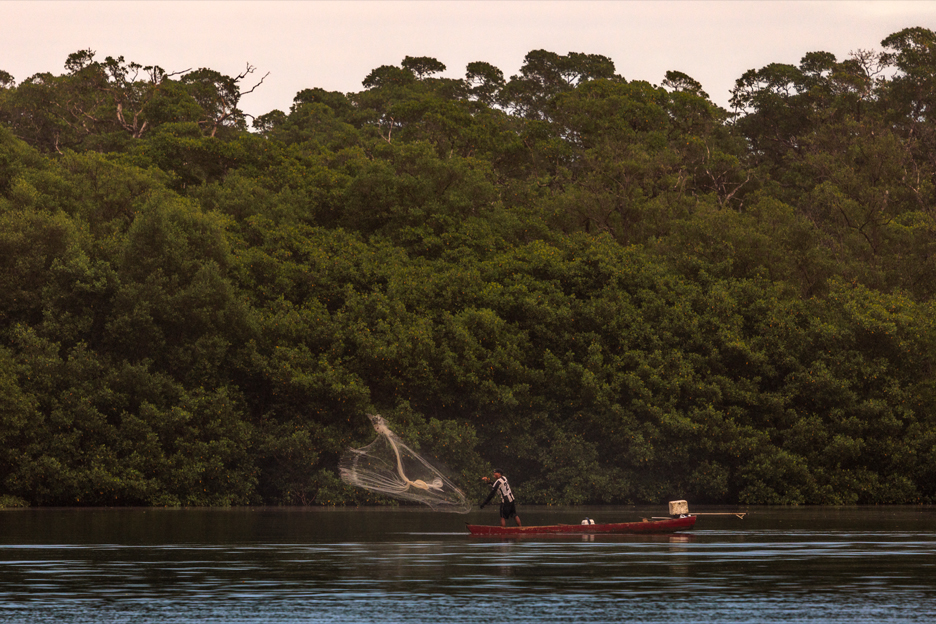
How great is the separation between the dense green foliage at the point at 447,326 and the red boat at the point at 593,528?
26168mm

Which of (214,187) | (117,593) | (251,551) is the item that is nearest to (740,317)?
(214,187)

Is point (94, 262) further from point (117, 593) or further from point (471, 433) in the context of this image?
point (117, 593)

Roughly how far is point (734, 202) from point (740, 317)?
88.6 ft

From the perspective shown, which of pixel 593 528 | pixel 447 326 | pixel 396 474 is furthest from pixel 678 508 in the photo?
pixel 447 326

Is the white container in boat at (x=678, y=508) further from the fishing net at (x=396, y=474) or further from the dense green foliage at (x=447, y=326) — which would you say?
the dense green foliage at (x=447, y=326)

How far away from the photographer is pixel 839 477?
215ft

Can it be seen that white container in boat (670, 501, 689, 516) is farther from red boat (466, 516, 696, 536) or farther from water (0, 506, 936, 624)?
water (0, 506, 936, 624)

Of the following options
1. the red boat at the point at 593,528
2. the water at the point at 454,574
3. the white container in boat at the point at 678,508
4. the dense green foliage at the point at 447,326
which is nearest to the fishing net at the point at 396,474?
the water at the point at 454,574

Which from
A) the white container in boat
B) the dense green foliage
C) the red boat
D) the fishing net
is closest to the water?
the red boat

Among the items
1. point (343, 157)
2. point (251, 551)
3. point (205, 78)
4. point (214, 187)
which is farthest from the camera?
point (205, 78)

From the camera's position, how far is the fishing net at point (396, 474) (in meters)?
38.8

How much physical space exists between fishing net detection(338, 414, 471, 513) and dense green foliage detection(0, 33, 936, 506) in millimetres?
19981

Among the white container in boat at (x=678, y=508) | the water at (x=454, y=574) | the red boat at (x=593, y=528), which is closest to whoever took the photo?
the water at (x=454, y=574)

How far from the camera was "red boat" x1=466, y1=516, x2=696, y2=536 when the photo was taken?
35.9 meters
